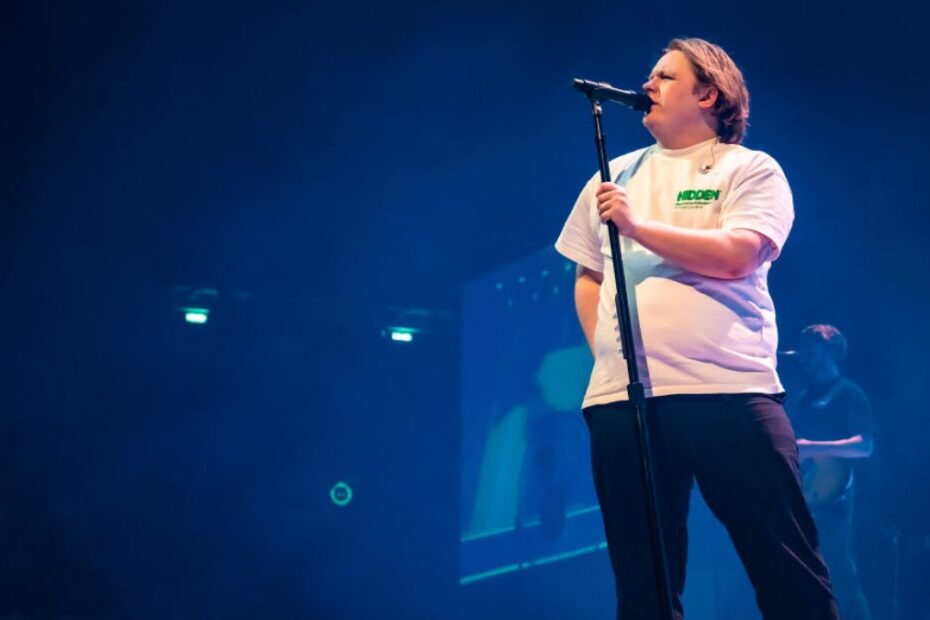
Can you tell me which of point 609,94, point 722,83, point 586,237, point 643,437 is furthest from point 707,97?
point 643,437

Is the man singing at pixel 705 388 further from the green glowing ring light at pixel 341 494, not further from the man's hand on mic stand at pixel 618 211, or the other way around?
the green glowing ring light at pixel 341 494

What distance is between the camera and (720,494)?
1.37 m

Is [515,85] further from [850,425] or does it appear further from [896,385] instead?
[896,385]

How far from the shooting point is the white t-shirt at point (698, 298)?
54.9 inches

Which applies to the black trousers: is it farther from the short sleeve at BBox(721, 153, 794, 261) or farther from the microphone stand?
the short sleeve at BBox(721, 153, 794, 261)

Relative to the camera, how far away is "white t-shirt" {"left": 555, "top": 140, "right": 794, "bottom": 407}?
139 centimetres

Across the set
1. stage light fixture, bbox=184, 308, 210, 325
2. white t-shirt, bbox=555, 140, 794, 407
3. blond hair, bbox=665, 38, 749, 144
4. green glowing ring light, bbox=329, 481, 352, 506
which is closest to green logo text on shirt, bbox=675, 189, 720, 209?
white t-shirt, bbox=555, 140, 794, 407

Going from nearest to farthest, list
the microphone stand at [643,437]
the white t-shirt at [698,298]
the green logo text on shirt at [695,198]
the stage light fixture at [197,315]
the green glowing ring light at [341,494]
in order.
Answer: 1. the microphone stand at [643,437]
2. the white t-shirt at [698,298]
3. the green logo text on shirt at [695,198]
4. the stage light fixture at [197,315]
5. the green glowing ring light at [341,494]

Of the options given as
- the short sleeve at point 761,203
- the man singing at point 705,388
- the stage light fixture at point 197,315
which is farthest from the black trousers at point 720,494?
the stage light fixture at point 197,315

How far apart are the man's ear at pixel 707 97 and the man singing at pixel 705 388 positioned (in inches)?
4.1

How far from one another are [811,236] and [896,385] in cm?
105

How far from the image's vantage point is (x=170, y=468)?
458cm

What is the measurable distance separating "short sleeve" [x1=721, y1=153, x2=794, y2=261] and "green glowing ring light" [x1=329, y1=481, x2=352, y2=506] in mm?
3983

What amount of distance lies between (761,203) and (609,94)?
36 cm
